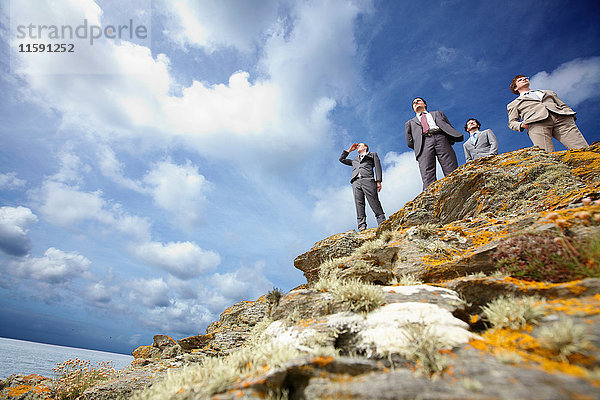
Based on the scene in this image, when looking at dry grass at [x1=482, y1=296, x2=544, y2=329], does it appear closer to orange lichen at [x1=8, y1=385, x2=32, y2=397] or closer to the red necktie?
the red necktie

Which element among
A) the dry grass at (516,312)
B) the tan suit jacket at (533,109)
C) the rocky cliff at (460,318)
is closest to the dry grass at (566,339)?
the rocky cliff at (460,318)

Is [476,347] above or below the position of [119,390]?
above

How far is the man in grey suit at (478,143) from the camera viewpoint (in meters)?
9.72

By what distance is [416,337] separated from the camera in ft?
8.93

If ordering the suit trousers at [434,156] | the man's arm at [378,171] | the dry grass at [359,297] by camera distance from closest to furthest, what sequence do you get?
the dry grass at [359,297], the suit trousers at [434,156], the man's arm at [378,171]

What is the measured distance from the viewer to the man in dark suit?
8.70 meters

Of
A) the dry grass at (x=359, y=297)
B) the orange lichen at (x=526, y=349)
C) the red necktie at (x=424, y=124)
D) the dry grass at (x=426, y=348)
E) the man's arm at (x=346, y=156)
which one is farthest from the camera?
the man's arm at (x=346, y=156)

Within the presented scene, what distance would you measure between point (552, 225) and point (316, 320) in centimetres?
376

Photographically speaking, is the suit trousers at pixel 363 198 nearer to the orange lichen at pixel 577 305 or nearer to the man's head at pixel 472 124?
Result: the man's head at pixel 472 124

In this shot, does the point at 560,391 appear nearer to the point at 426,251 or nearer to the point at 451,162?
the point at 426,251

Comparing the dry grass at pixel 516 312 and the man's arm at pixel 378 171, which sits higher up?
the man's arm at pixel 378 171

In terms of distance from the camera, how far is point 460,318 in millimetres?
3334

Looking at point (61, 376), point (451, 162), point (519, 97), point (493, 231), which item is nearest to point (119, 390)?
point (61, 376)

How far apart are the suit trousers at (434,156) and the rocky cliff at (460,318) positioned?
2.06m
